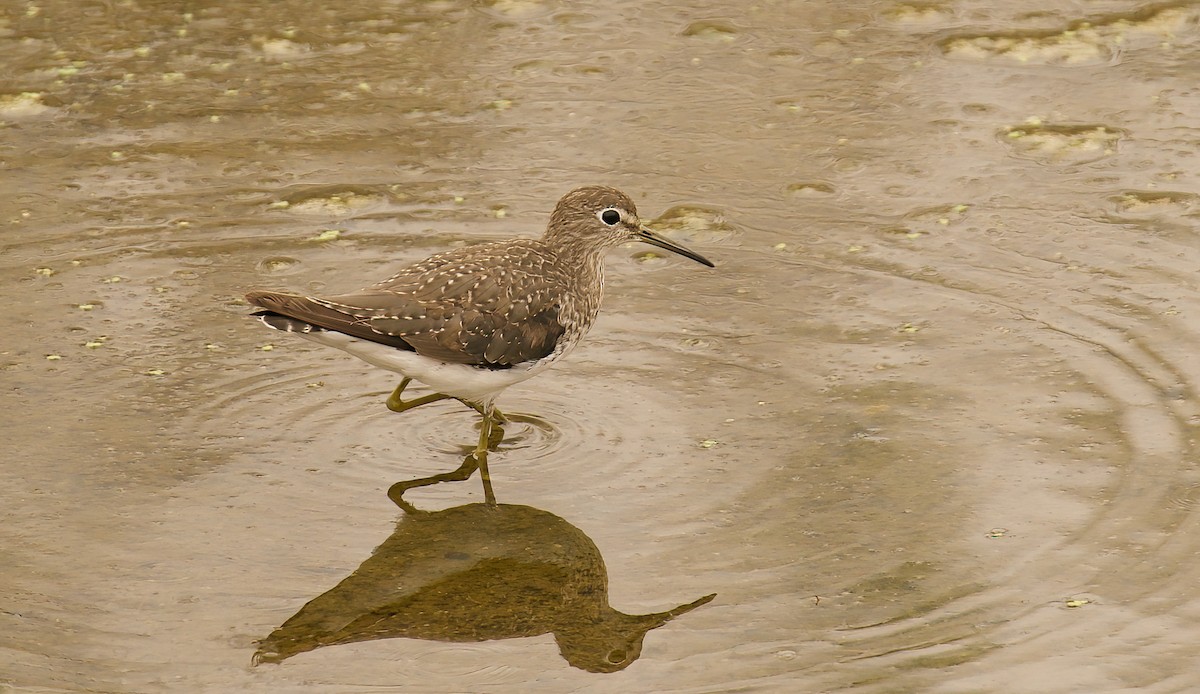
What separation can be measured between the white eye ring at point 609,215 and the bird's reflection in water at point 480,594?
169cm

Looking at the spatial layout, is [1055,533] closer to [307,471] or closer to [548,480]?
[548,480]

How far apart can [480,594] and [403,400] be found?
5.31ft

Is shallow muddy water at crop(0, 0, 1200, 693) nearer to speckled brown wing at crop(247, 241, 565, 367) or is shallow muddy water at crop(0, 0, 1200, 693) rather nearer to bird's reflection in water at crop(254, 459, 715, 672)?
bird's reflection in water at crop(254, 459, 715, 672)

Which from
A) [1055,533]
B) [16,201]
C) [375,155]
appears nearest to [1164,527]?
[1055,533]

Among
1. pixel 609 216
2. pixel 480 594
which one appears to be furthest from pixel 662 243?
pixel 480 594

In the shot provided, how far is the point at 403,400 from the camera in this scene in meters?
Answer: 7.27

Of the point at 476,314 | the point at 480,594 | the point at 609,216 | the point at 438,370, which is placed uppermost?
the point at 609,216

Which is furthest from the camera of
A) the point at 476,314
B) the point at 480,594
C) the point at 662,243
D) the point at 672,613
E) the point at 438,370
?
the point at 662,243

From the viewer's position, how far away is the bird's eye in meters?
7.47

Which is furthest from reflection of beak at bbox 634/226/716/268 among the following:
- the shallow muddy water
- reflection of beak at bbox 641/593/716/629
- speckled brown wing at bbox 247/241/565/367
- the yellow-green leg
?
reflection of beak at bbox 641/593/716/629

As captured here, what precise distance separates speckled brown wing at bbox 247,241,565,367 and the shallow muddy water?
18.5 inches

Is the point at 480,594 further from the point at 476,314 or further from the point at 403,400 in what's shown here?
the point at 403,400

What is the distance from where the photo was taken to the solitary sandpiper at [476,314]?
6.50m

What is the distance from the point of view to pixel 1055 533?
6.07 metres
